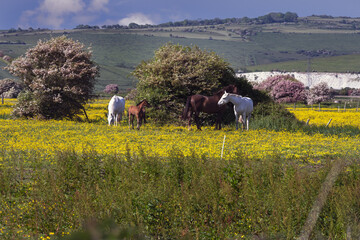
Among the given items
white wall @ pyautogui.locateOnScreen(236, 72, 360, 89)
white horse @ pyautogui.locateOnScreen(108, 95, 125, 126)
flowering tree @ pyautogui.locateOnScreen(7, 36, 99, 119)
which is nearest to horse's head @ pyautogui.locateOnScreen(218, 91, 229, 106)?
white horse @ pyautogui.locateOnScreen(108, 95, 125, 126)

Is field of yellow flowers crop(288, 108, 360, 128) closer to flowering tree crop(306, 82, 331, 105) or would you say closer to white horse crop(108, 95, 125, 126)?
white horse crop(108, 95, 125, 126)

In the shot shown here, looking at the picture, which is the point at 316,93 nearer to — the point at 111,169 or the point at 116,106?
the point at 116,106

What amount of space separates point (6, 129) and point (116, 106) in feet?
25.5

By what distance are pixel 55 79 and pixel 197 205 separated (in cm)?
3109

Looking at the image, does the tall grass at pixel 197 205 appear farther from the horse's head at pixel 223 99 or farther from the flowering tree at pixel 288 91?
the flowering tree at pixel 288 91

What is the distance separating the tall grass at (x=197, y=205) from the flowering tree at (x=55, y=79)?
26813mm

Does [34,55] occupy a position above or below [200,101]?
above

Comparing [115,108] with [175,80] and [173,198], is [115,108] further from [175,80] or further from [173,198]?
[173,198]

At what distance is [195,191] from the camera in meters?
10.4

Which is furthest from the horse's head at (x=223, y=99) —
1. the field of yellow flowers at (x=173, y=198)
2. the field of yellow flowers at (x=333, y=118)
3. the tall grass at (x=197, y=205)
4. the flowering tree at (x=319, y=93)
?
the flowering tree at (x=319, y=93)

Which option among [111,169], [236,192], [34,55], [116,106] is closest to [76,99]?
[34,55]

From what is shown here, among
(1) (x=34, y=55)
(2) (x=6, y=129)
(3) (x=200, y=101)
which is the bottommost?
(2) (x=6, y=129)

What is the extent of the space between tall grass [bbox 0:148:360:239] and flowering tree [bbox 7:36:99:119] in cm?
2681

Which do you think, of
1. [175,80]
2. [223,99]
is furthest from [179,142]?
[175,80]
